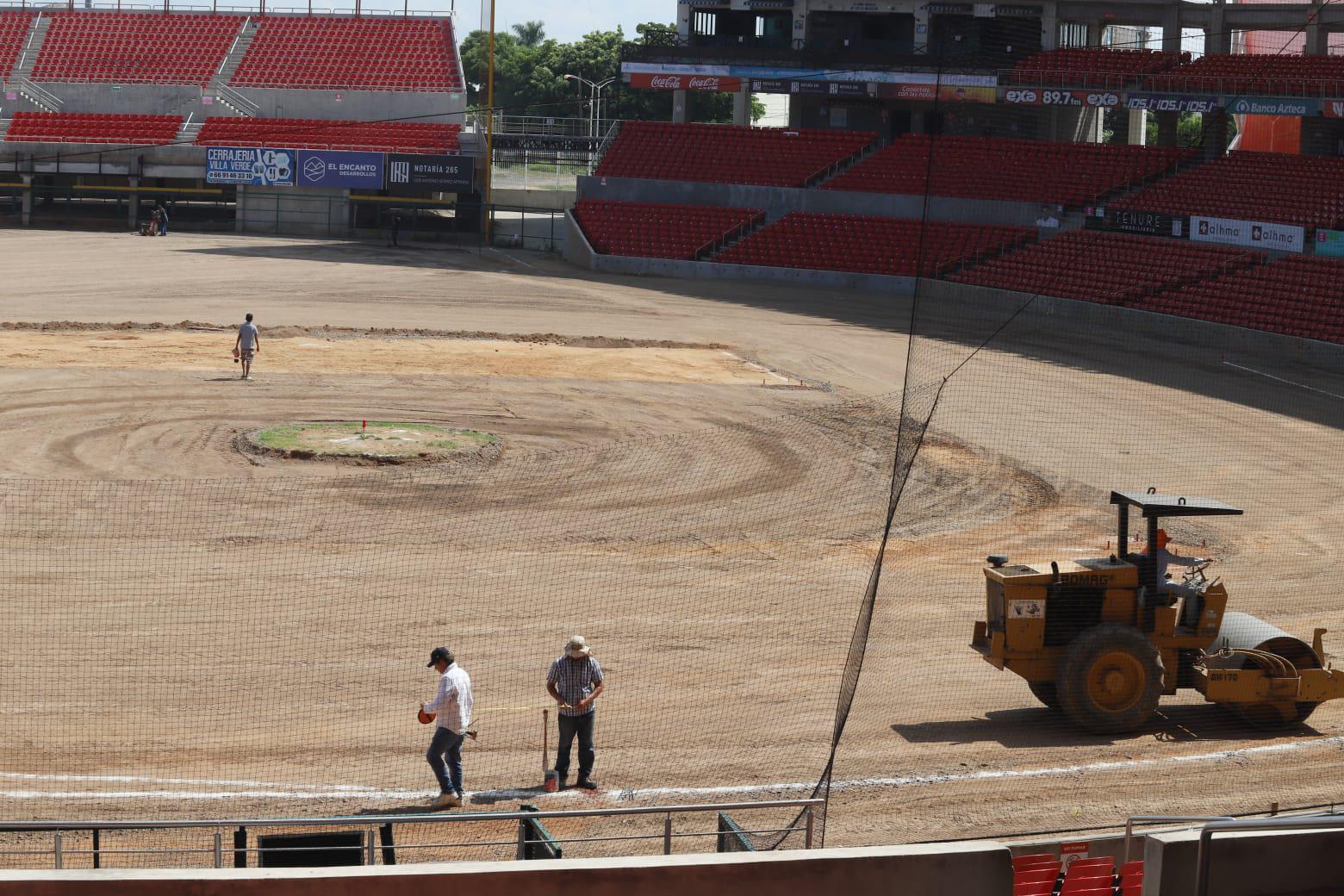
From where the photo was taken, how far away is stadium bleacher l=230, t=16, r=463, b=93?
67375 millimetres

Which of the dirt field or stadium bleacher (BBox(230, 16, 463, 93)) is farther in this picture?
stadium bleacher (BBox(230, 16, 463, 93))

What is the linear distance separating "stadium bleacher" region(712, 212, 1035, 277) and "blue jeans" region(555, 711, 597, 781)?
37540 mm

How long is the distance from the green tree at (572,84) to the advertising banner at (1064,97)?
164ft

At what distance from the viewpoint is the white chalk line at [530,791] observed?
12.3 m

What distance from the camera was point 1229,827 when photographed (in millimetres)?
7766

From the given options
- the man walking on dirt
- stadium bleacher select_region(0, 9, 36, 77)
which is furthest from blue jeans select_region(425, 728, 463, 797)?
stadium bleacher select_region(0, 9, 36, 77)

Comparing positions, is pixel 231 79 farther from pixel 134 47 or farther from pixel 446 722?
pixel 446 722

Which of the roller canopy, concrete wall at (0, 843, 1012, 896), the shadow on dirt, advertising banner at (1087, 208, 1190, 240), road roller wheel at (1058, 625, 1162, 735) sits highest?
advertising banner at (1087, 208, 1190, 240)

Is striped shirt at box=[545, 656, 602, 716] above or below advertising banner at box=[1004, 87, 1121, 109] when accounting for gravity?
below

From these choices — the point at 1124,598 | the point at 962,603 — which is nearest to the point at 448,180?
the point at 962,603

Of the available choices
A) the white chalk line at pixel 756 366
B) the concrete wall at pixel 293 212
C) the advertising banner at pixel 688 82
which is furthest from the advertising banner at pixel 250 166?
the white chalk line at pixel 756 366

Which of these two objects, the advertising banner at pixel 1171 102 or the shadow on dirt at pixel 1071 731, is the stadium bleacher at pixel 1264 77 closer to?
the advertising banner at pixel 1171 102

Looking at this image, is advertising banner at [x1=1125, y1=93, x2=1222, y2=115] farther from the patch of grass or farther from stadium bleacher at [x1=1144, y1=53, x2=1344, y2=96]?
the patch of grass

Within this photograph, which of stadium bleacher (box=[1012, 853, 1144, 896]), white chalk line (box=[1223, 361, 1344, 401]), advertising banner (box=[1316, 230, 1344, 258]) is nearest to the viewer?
stadium bleacher (box=[1012, 853, 1144, 896])
